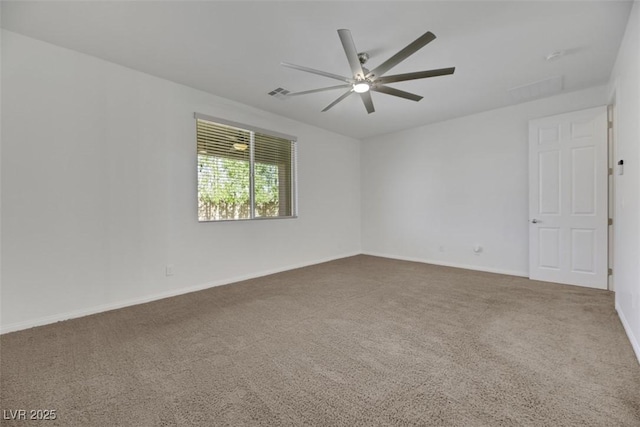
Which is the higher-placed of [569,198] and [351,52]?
[351,52]

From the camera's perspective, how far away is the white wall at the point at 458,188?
4254 millimetres

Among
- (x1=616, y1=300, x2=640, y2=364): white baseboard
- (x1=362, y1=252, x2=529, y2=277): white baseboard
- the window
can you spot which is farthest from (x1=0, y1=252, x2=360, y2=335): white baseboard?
(x1=616, y1=300, x2=640, y2=364): white baseboard

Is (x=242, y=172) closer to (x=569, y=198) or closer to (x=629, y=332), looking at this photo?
(x=629, y=332)

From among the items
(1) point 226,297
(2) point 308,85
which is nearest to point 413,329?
(1) point 226,297

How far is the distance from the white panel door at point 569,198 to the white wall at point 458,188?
0.23 meters

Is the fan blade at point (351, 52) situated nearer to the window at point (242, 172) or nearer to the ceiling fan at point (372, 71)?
the ceiling fan at point (372, 71)

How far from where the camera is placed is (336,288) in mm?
3725

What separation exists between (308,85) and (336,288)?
264cm

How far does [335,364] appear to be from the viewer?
1.91 meters

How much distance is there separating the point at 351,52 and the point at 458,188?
364cm

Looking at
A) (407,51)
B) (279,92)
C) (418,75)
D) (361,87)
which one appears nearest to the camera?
(407,51)

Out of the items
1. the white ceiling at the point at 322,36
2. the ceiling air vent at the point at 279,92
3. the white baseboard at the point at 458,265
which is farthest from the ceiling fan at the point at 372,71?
the white baseboard at the point at 458,265

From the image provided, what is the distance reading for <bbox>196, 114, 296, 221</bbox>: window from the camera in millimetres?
3816

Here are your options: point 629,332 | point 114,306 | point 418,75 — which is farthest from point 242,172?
point 629,332
